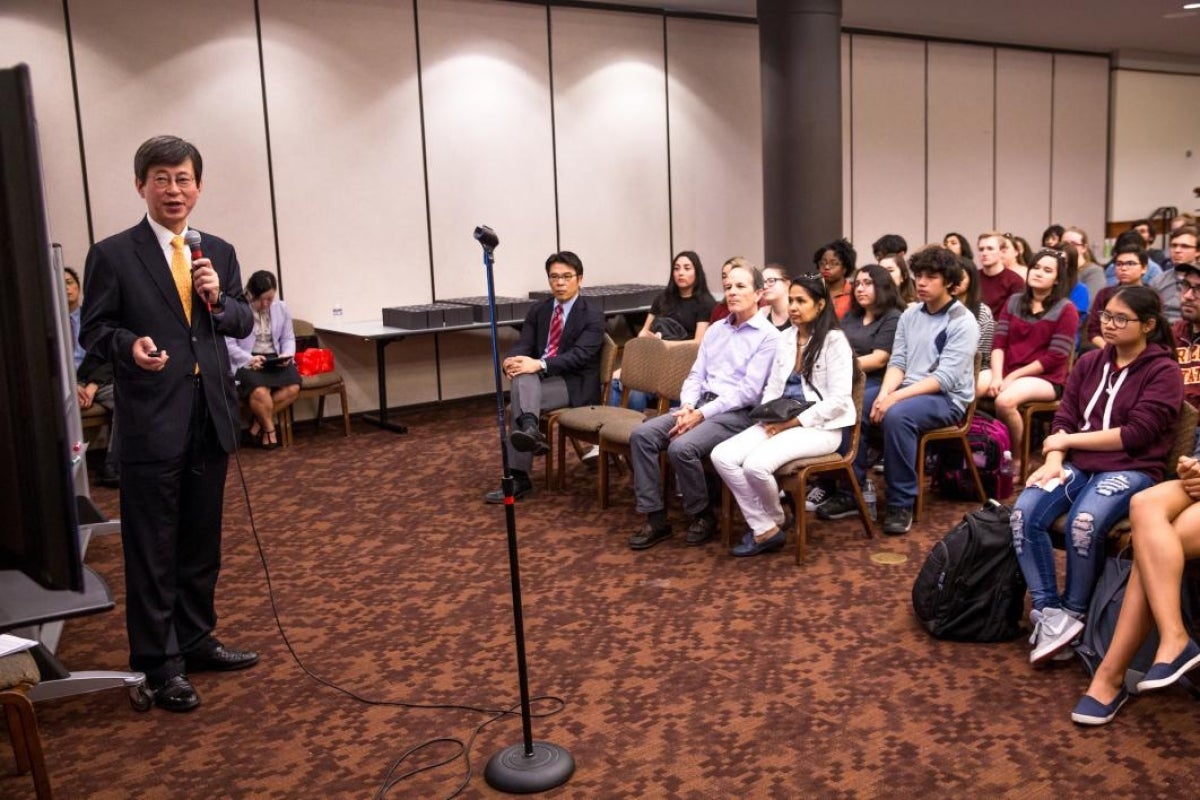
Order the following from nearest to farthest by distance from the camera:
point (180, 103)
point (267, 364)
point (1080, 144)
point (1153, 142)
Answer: point (267, 364)
point (180, 103)
point (1080, 144)
point (1153, 142)

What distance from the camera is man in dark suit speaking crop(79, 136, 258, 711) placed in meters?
3.05

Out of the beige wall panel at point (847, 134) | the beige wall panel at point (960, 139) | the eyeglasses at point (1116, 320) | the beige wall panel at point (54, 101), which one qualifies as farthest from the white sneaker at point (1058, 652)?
the beige wall panel at point (960, 139)

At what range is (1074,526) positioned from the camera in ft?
11.1

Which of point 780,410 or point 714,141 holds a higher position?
point 714,141

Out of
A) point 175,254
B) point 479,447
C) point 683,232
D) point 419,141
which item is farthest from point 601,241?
point 175,254

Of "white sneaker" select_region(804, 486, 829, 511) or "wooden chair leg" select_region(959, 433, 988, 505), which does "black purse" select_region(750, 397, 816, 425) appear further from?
"wooden chair leg" select_region(959, 433, 988, 505)

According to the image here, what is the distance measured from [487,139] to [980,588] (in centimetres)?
599

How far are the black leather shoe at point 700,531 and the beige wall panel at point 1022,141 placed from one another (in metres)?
8.59

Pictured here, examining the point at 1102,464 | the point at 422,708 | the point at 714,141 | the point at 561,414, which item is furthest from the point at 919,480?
the point at 714,141

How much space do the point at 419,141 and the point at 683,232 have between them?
2702 millimetres

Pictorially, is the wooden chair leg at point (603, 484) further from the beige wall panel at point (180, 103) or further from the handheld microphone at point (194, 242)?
the beige wall panel at point (180, 103)

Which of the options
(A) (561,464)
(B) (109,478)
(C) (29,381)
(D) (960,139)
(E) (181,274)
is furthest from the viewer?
(D) (960,139)

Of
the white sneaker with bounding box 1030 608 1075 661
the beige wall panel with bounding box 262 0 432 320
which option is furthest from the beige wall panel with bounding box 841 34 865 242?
the white sneaker with bounding box 1030 608 1075 661

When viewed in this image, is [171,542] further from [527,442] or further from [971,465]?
[971,465]
